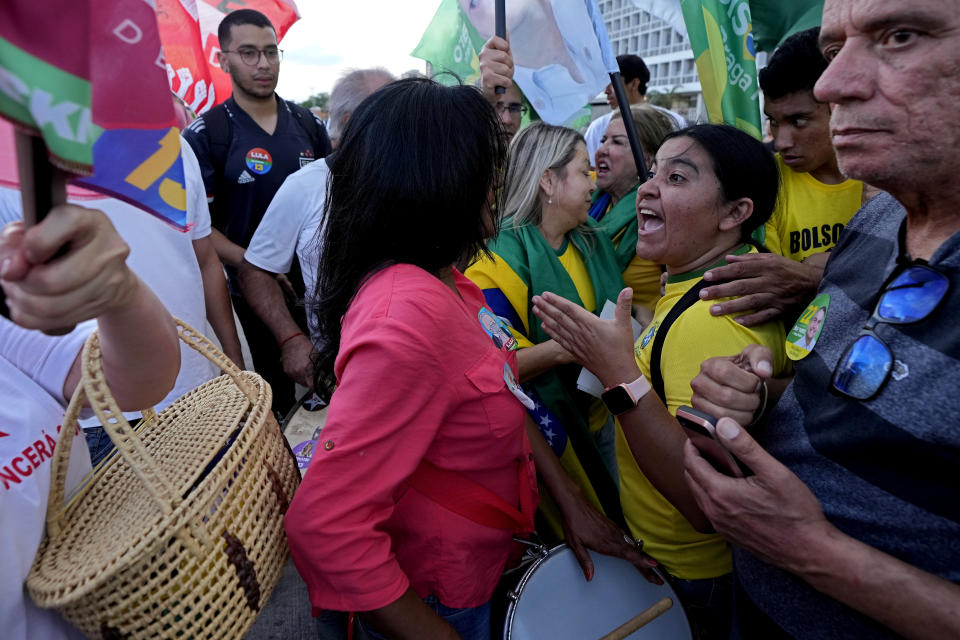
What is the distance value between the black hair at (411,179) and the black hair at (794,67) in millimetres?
1577

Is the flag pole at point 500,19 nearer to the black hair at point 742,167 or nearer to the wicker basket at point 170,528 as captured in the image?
the black hair at point 742,167

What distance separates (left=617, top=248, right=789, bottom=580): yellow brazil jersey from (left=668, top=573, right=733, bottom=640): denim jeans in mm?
32

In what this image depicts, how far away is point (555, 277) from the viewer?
229 centimetres

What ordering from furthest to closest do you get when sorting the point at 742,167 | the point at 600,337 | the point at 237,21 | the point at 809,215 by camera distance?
the point at 237,21 → the point at 809,215 → the point at 742,167 → the point at 600,337

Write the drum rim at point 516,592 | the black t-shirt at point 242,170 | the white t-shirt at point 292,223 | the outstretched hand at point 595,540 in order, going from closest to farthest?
the drum rim at point 516,592 < the outstretched hand at point 595,540 < the white t-shirt at point 292,223 < the black t-shirt at point 242,170

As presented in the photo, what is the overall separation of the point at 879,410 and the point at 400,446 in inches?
32.7

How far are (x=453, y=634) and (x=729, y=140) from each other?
174 centimetres

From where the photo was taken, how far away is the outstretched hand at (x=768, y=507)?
3.37 ft

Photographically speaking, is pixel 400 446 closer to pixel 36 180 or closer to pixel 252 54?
pixel 36 180

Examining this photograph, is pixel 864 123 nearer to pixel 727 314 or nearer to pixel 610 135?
pixel 727 314

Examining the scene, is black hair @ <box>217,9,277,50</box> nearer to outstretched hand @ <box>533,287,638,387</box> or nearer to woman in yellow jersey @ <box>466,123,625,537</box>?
woman in yellow jersey @ <box>466,123,625,537</box>

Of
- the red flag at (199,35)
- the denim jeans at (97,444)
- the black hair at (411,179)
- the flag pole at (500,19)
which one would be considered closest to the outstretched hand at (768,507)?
the black hair at (411,179)

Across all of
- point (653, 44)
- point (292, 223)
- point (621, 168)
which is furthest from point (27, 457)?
point (653, 44)

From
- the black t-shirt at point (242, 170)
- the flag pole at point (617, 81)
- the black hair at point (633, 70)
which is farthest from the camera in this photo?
the black hair at point (633, 70)
